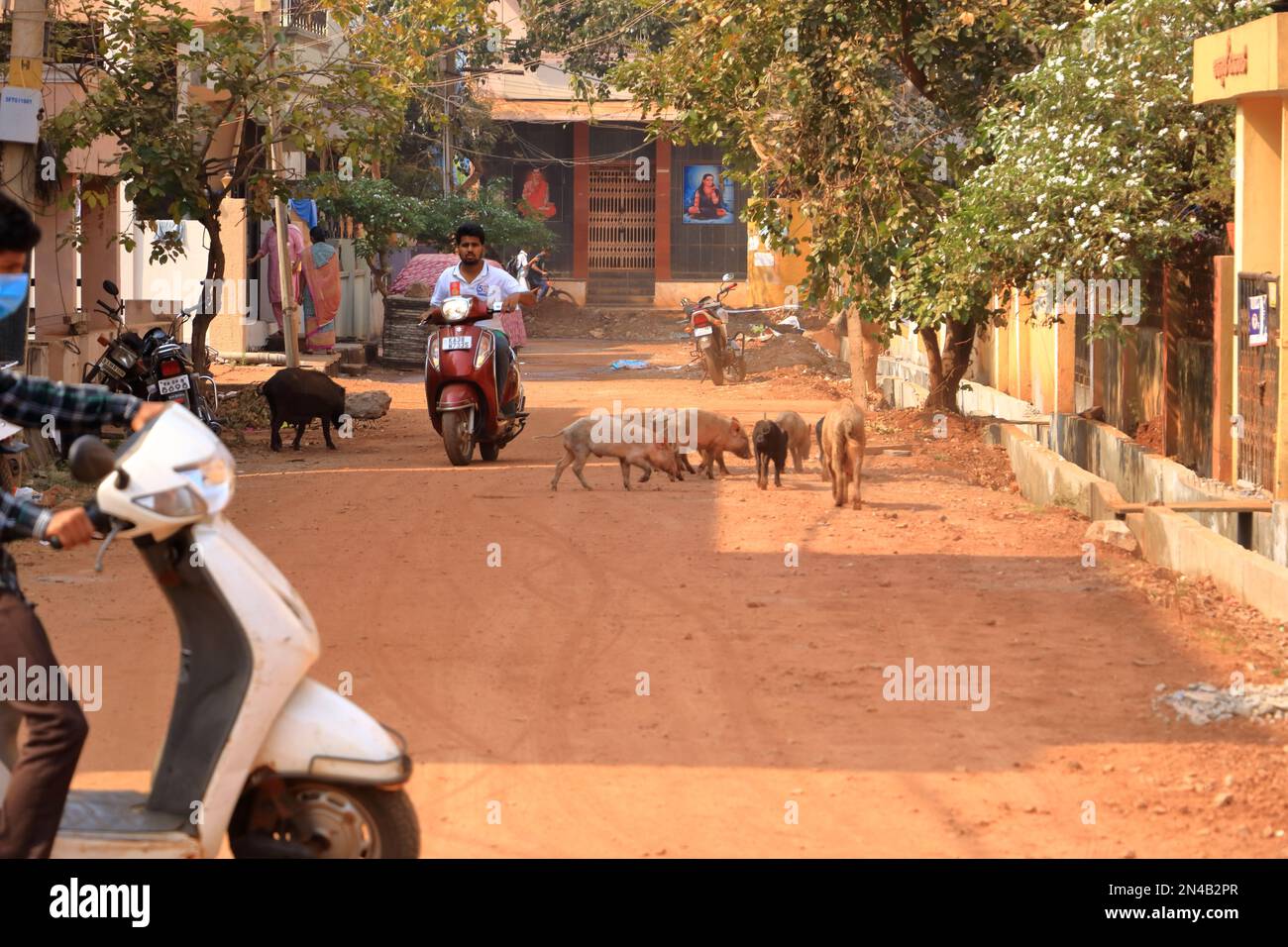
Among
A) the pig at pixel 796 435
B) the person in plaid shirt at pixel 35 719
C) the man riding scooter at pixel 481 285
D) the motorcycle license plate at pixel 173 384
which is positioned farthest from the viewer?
the motorcycle license plate at pixel 173 384

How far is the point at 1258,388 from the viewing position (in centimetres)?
1000

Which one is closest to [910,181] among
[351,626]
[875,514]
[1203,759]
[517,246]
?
[875,514]

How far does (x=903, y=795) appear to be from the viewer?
17.7ft

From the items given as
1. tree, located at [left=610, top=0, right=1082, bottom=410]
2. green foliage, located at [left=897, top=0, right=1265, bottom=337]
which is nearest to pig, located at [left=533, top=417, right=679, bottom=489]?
green foliage, located at [left=897, top=0, right=1265, bottom=337]

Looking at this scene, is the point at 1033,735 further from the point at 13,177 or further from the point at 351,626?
the point at 13,177

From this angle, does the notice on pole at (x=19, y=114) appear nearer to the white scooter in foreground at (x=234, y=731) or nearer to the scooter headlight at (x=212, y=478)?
the white scooter in foreground at (x=234, y=731)

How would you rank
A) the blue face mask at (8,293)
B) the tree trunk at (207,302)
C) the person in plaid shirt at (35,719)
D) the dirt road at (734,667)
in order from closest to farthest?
the person in plaid shirt at (35,719) → the blue face mask at (8,293) → the dirt road at (734,667) → the tree trunk at (207,302)

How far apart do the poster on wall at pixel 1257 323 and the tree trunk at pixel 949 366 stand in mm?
7503

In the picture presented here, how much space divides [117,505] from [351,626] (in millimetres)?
3949

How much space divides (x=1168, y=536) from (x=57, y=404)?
7.02 metres

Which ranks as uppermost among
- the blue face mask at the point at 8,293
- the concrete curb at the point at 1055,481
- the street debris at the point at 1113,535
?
the blue face mask at the point at 8,293

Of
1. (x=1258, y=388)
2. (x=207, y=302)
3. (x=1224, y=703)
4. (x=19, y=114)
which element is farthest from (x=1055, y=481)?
(x=19, y=114)

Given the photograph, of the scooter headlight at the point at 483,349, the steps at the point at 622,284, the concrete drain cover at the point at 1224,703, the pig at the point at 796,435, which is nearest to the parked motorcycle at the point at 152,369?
the scooter headlight at the point at 483,349

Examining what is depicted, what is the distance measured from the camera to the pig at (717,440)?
13172mm
